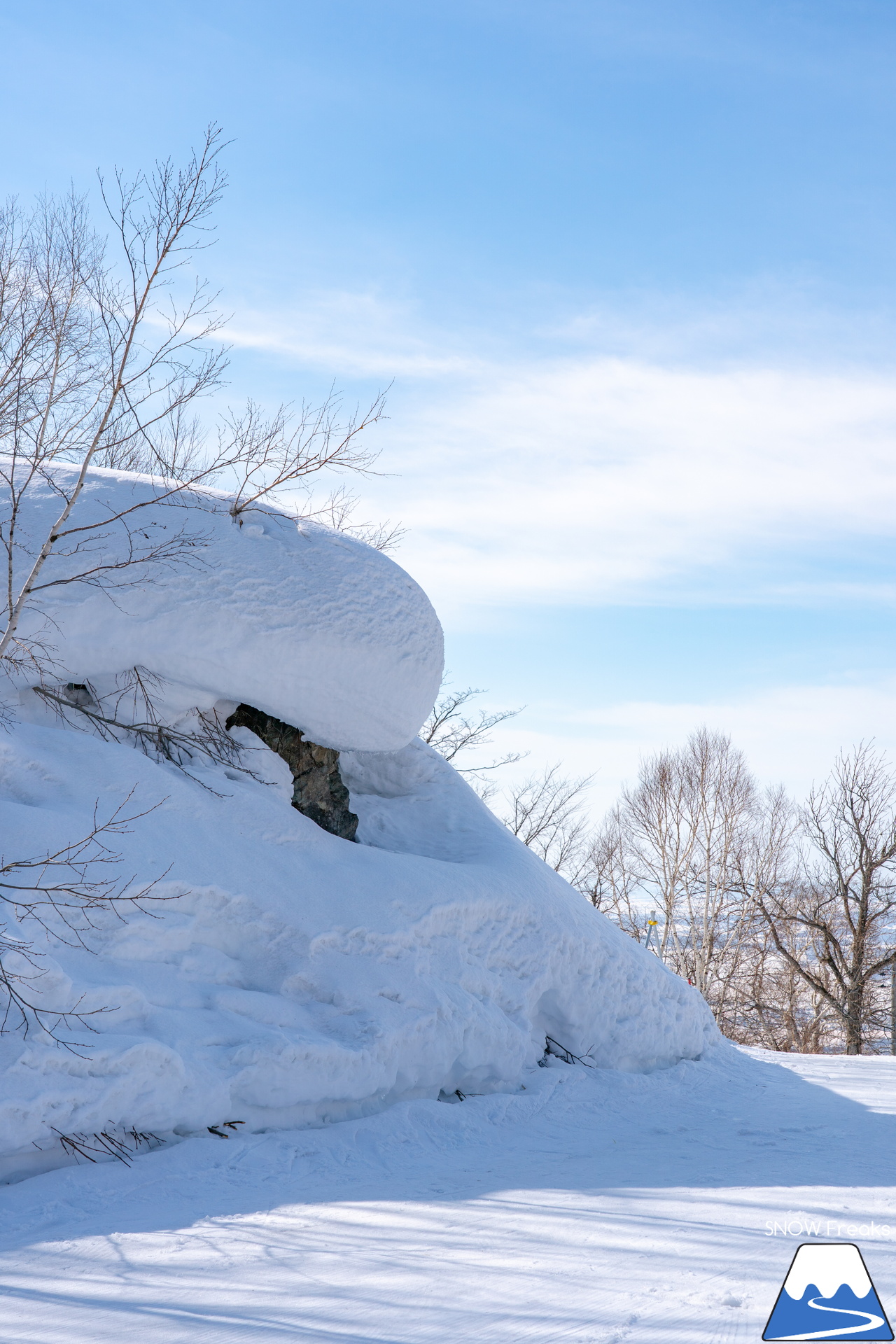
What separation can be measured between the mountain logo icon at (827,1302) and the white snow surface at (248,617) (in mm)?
5041

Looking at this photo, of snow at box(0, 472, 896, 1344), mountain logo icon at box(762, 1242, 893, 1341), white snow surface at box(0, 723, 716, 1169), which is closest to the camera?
mountain logo icon at box(762, 1242, 893, 1341)

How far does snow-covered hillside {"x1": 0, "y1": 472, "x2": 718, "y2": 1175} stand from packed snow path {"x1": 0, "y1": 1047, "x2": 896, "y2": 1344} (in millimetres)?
372

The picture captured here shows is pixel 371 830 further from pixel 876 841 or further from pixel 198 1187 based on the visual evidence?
pixel 876 841

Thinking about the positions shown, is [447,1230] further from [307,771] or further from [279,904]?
[307,771]

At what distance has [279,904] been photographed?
6363 mm

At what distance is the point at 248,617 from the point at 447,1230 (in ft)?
14.5

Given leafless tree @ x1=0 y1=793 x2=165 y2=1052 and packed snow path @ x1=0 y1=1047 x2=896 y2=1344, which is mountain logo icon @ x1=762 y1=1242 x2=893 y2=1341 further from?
leafless tree @ x1=0 y1=793 x2=165 y2=1052

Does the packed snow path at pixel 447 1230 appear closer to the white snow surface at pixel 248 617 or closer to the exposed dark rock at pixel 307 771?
the exposed dark rock at pixel 307 771

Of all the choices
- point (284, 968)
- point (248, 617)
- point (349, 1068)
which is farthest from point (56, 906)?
point (248, 617)

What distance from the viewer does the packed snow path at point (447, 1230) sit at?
2.90 meters

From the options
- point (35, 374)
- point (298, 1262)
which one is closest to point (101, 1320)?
point (298, 1262)

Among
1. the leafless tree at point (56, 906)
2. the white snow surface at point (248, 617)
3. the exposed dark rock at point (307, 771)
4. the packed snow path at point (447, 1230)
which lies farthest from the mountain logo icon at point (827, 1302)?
the white snow surface at point (248, 617)

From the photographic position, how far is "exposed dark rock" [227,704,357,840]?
7.68 meters

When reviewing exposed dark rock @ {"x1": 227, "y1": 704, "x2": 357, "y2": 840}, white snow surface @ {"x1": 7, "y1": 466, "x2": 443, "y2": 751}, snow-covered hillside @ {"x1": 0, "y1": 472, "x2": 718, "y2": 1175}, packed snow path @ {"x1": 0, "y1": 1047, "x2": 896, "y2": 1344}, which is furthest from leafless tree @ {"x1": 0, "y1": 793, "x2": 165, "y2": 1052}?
exposed dark rock @ {"x1": 227, "y1": 704, "x2": 357, "y2": 840}
